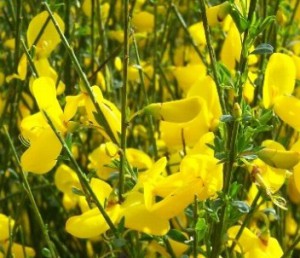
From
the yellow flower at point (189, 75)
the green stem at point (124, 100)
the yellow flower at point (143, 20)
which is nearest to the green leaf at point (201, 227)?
the green stem at point (124, 100)

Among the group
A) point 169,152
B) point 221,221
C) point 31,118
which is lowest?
point 169,152

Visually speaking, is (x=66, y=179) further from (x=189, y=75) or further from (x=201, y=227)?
(x=201, y=227)

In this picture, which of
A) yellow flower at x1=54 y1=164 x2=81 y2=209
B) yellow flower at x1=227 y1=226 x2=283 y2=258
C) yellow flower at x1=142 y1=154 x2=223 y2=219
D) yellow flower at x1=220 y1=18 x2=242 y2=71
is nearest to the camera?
yellow flower at x1=142 y1=154 x2=223 y2=219

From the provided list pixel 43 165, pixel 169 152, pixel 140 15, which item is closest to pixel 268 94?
pixel 43 165

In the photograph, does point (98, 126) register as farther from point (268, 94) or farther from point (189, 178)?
point (268, 94)

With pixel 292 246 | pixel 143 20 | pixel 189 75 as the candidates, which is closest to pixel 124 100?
pixel 292 246

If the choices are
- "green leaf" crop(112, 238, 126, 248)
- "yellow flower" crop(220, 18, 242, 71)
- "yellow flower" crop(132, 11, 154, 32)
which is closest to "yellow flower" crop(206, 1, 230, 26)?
"yellow flower" crop(220, 18, 242, 71)

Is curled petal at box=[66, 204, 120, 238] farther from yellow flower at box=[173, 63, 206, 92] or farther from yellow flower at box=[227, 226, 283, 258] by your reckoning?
yellow flower at box=[173, 63, 206, 92]
